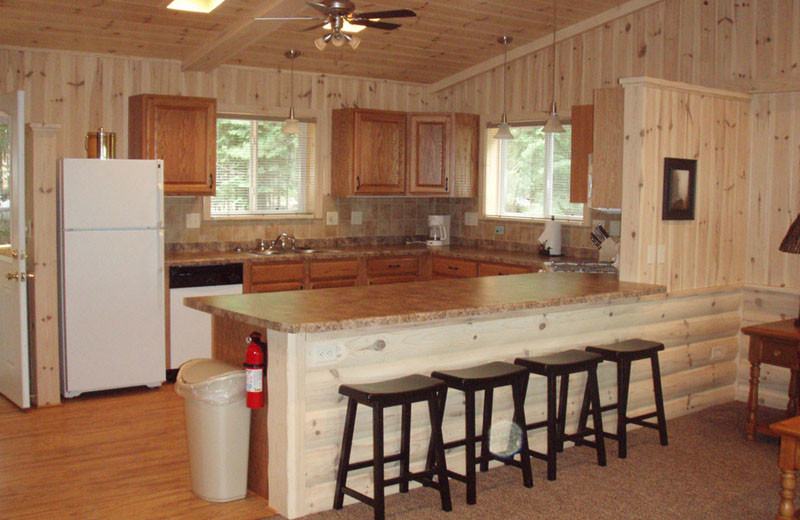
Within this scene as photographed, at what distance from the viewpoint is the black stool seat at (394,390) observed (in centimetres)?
320

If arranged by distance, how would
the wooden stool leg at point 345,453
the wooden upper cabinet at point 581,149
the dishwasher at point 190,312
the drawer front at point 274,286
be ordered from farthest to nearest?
the drawer front at point 274,286 < the dishwasher at point 190,312 < the wooden upper cabinet at point 581,149 < the wooden stool leg at point 345,453

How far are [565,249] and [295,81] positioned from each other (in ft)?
8.56

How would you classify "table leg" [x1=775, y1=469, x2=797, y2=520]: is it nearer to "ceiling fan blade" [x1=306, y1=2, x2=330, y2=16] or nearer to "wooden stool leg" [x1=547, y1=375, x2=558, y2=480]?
"wooden stool leg" [x1=547, y1=375, x2=558, y2=480]

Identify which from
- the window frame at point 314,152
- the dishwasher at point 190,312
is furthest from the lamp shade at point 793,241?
the window frame at point 314,152

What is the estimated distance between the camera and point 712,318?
17.1 feet

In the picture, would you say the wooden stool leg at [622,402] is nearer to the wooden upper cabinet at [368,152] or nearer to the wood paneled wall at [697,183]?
the wood paneled wall at [697,183]

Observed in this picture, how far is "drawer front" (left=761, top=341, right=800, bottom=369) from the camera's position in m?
4.40

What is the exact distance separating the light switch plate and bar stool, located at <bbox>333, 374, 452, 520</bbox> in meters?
3.30

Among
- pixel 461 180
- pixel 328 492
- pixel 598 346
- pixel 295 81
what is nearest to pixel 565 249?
pixel 461 180

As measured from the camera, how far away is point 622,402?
424 cm

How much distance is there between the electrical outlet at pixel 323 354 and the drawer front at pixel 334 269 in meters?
2.96

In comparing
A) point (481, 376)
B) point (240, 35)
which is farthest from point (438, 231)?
point (481, 376)

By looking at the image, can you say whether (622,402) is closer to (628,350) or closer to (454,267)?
(628,350)

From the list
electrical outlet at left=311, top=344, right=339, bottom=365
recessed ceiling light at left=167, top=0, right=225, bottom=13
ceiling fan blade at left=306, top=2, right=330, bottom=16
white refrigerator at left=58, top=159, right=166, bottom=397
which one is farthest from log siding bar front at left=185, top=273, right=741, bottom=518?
recessed ceiling light at left=167, top=0, right=225, bottom=13
